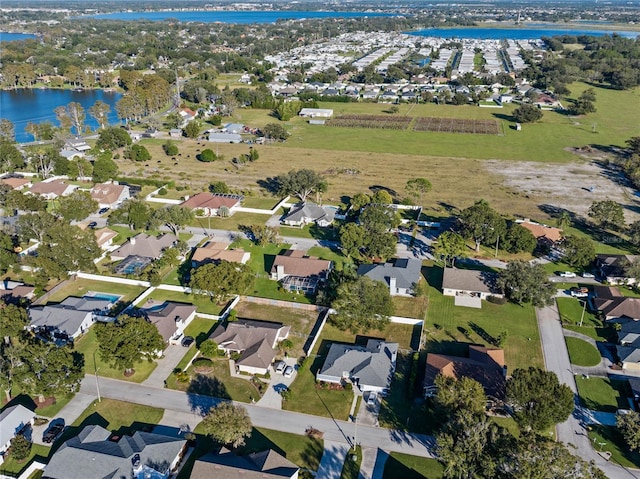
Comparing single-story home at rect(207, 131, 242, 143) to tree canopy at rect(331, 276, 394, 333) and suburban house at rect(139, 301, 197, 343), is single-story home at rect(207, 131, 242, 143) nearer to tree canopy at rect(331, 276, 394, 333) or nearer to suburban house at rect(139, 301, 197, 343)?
suburban house at rect(139, 301, 197, 343)

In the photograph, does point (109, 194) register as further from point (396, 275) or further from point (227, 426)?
point (227, 426)

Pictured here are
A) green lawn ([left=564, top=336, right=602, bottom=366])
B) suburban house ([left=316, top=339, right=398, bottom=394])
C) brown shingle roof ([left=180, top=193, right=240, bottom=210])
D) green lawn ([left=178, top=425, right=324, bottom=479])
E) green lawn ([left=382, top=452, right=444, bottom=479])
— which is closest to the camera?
green lawn ([left=382, top=452, right=444, bottom=479])

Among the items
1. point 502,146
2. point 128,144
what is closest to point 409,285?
point 502,146

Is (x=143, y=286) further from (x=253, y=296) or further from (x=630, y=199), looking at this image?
(x=630, y=199)

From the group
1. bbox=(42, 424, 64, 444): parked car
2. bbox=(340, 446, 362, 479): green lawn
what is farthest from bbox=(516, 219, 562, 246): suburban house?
bbox=(42, 424, 64, 444): parked car

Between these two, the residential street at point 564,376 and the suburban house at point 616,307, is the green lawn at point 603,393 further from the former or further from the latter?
the suburban house at point 616,307
